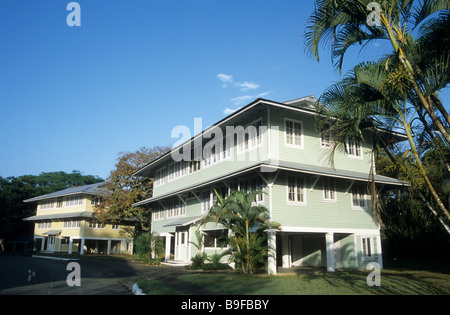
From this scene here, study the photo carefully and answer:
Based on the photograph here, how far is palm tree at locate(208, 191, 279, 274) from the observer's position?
603 inches

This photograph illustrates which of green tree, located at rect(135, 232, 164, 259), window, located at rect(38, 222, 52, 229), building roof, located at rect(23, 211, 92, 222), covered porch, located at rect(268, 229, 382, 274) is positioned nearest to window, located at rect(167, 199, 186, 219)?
green tree, located at rect(135, 232, 164, 259)

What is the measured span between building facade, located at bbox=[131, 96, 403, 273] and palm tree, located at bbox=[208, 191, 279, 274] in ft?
2.51

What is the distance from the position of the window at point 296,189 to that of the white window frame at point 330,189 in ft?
4.94

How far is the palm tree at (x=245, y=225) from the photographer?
15305mm

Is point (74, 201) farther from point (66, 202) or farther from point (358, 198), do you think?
point (358, 198)

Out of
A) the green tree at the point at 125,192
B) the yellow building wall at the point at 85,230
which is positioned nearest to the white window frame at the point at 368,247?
the green tree at the point at 125,192

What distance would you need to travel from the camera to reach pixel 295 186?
1788 centimetres

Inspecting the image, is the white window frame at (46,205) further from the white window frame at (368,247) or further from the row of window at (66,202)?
the white window frame at (368,247)

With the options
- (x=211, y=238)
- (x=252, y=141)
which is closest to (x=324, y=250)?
(x=211, y=238)

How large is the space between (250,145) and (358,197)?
7.06 metres

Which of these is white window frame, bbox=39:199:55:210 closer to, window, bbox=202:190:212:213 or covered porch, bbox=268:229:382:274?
window, bbox=202:190:212:213

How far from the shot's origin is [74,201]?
4456 cm
